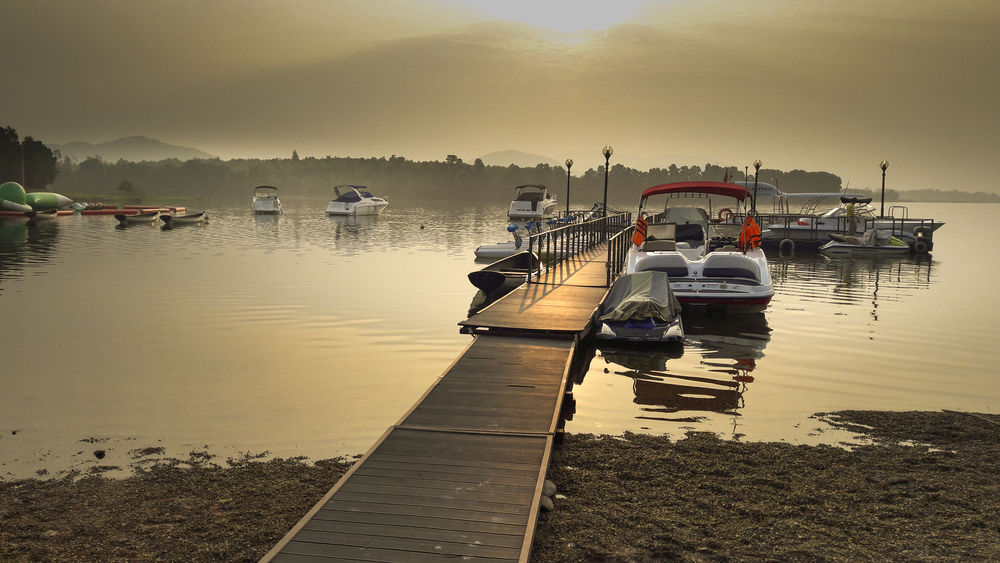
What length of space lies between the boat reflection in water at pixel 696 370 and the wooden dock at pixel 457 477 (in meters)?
1.53

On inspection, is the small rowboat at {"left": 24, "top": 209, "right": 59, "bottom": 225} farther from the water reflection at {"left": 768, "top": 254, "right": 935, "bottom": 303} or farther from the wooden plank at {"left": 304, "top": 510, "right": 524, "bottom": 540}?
the wooden plank at {"left": 304, "top": 510, "right": 524, "bottom": 540}

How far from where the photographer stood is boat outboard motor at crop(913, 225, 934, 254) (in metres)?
37.7

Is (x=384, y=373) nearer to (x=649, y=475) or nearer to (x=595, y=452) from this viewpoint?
(x=595, y=452)

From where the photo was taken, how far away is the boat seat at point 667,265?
1642 cm

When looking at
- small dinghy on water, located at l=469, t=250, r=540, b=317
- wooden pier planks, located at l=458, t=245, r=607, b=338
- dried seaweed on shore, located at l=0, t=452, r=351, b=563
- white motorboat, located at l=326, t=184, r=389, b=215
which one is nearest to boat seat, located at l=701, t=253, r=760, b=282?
wooden pier planks, located at l=458, t=245, r=607, b=338

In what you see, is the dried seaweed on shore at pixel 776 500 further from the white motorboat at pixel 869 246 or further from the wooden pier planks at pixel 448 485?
the white motorboat at pixel 869 246

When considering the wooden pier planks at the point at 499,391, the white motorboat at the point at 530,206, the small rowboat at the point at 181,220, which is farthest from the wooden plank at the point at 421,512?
the white motorboat at the point at 530,206

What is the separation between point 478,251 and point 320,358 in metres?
18.2

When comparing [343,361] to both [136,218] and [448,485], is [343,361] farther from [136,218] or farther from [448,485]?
[136,218]

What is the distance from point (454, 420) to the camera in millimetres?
7586

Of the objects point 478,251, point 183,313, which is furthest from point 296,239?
point 183,313

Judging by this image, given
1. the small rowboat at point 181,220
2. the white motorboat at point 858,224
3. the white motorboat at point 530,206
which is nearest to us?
the white motorboat at point 858,224

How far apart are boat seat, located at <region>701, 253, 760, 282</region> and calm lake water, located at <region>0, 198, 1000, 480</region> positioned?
1.20 meters

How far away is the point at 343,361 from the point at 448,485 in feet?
23.2
